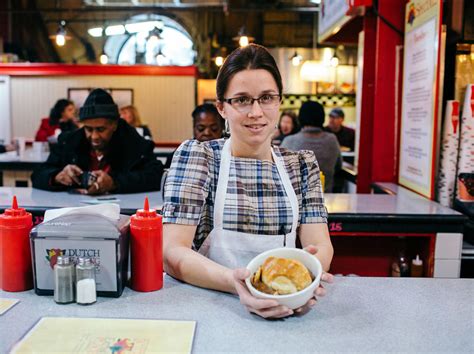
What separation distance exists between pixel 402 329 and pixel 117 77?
9.97m

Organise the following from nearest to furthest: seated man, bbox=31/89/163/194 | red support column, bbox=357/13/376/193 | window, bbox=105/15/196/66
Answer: seated man, bbox=31/89/163/194
red support column, bbox=357/13/376/193
window, bbox=105/15/196/66

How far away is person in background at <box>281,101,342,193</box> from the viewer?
494cm

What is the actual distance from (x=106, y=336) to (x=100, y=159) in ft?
8.32

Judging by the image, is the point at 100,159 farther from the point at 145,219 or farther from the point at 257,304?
the point at 257,304

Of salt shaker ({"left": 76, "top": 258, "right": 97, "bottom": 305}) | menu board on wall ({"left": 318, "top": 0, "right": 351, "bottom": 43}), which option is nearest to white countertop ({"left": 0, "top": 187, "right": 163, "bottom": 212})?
salt shaker ({"left": 76, "top": 258, "right": 97, "bottom": 305})

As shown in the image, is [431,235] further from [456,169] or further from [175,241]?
[175,241]

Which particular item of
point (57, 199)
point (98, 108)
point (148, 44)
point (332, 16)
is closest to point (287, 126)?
point (332, 16)

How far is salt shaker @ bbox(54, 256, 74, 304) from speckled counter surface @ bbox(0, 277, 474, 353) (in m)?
0.02

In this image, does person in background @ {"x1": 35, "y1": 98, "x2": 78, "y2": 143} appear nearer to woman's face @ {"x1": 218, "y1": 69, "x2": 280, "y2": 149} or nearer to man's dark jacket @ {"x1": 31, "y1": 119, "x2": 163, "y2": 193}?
man's dark jacket @ {"x1": 31, "y1": 119, "x2": 163, "y2": 193}

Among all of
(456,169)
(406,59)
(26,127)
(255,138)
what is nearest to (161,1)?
(26,127)

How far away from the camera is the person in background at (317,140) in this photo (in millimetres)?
4941

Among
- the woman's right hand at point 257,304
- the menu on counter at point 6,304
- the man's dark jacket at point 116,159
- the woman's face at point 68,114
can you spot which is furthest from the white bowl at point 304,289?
the woman's face at point 68,114

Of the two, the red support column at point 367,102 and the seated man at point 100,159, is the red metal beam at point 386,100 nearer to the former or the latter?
the red support column at point 367,102

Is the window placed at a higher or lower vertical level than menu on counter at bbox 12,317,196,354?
higher
